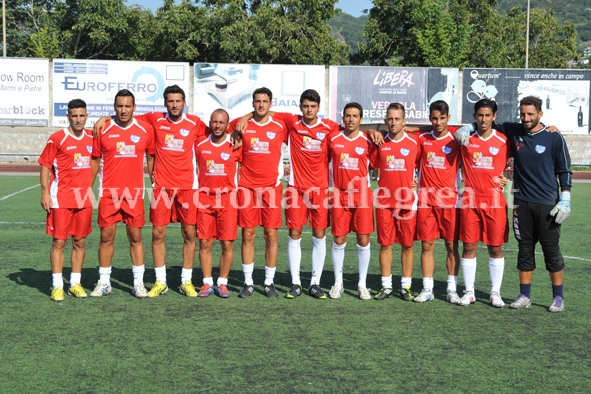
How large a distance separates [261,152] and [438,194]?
1.78 m

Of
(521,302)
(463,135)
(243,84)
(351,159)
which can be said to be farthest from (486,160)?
(243,84)

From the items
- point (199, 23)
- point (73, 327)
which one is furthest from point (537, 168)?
point (199, 23)

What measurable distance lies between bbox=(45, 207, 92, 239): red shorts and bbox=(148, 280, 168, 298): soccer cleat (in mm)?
864

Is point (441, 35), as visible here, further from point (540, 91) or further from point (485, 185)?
point (485, 185)

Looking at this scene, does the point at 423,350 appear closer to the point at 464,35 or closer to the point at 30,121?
the point at 30,121

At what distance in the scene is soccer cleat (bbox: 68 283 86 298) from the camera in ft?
24.0

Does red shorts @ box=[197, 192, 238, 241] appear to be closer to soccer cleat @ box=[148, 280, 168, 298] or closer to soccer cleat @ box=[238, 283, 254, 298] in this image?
soccer cleat @ box=[238, 283, 254, 298]

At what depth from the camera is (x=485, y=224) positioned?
23.4 ft

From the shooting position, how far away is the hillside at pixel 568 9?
162 m

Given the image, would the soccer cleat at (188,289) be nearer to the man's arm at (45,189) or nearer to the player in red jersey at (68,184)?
the player in red jersey at (68,184)

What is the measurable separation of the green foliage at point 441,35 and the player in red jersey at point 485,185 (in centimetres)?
2729

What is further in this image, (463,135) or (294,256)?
(294,256)

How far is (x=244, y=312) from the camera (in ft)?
22.3

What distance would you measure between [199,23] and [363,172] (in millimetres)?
27448
